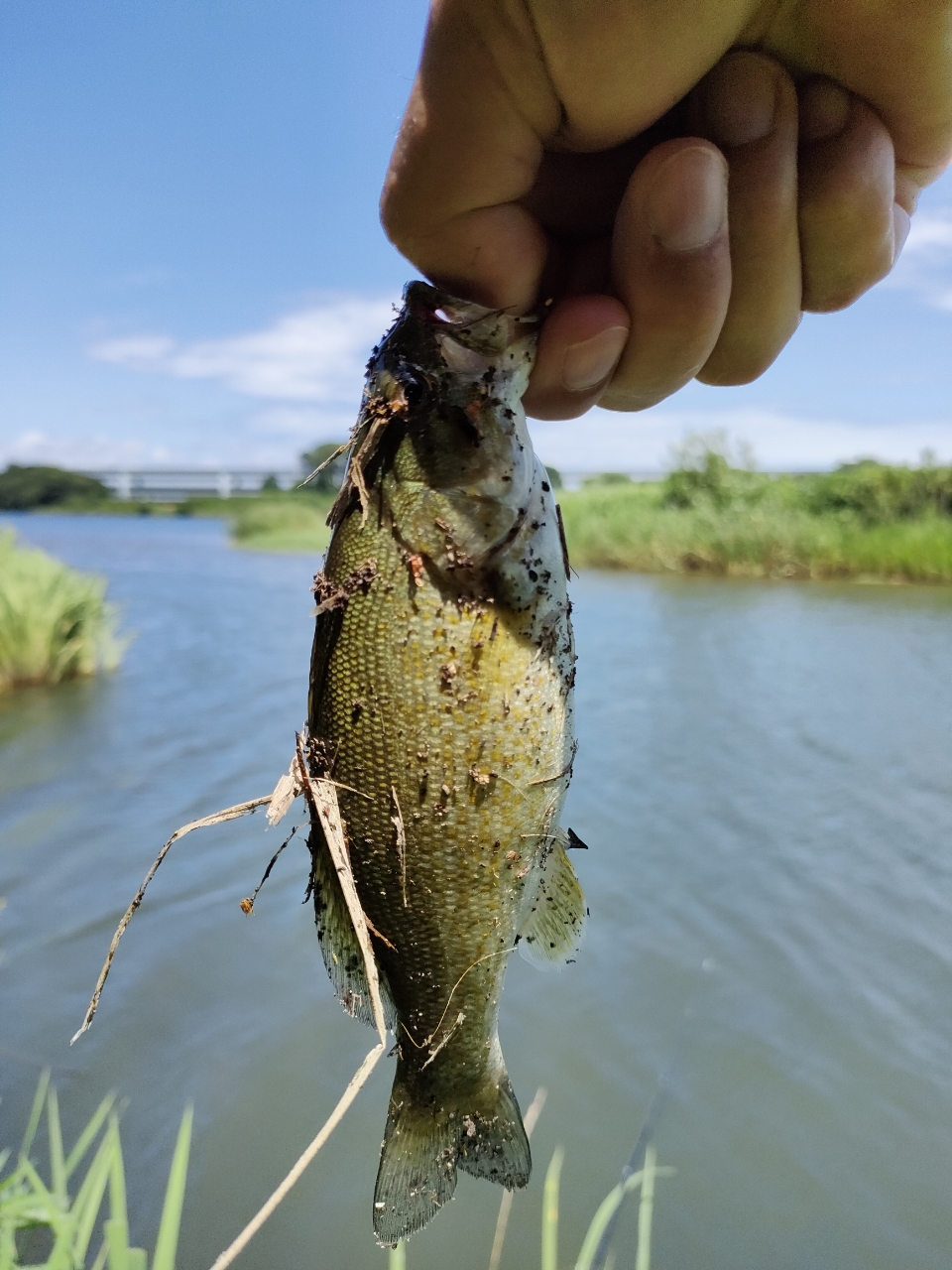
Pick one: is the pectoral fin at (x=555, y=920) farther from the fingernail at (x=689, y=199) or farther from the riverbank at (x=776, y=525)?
the riverbank at (x=776, y=525)

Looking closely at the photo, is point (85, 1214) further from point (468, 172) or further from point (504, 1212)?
point (468, 172)

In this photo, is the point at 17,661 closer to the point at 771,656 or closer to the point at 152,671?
the point at 152,671

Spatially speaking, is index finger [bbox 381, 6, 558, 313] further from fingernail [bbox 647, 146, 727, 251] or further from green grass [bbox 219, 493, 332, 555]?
green grass [bbox 219, 493, 332, 555]

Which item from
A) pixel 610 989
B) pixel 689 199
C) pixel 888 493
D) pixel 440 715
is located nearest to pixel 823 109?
pixel 689 199

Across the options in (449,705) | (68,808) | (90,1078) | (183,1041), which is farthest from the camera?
(68,808)

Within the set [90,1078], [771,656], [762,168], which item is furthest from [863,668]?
[762,168]

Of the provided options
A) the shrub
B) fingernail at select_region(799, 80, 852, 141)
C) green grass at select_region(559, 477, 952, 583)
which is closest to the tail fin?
fingernail at select_region(799, 80, 852, 141)
